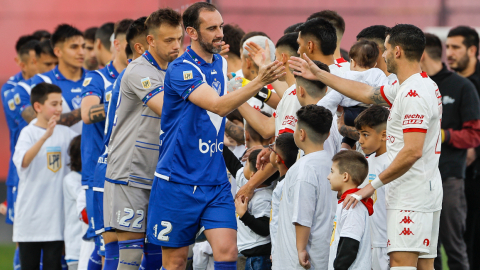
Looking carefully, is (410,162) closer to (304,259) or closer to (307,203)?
(307,203)

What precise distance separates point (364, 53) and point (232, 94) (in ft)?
4.40

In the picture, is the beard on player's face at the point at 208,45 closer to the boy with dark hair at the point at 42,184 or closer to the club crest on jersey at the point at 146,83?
the club crest on jersey at the point at 146,83

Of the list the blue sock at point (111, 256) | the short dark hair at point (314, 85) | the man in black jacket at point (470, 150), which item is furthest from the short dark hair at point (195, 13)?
the man in black jacket at point (470, 150)

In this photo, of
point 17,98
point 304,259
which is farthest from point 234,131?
point 17,98

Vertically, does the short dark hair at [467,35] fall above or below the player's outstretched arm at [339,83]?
above

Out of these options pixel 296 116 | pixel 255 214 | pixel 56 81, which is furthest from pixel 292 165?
pixel 56 81

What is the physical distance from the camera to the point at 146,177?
14.7 ft

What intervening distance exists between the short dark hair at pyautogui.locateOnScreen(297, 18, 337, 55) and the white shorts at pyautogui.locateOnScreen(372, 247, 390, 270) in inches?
62.9

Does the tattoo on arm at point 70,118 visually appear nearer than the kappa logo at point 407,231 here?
No

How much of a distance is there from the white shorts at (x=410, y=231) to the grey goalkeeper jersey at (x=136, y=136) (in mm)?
1776

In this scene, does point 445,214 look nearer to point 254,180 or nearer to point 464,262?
point 464,262

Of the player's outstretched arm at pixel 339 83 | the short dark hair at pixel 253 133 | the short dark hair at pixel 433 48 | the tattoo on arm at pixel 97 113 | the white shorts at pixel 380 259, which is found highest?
the short dark hair at pixel 433 48

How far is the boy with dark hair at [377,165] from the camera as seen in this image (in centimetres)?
422

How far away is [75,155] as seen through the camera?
6508 millimetres
